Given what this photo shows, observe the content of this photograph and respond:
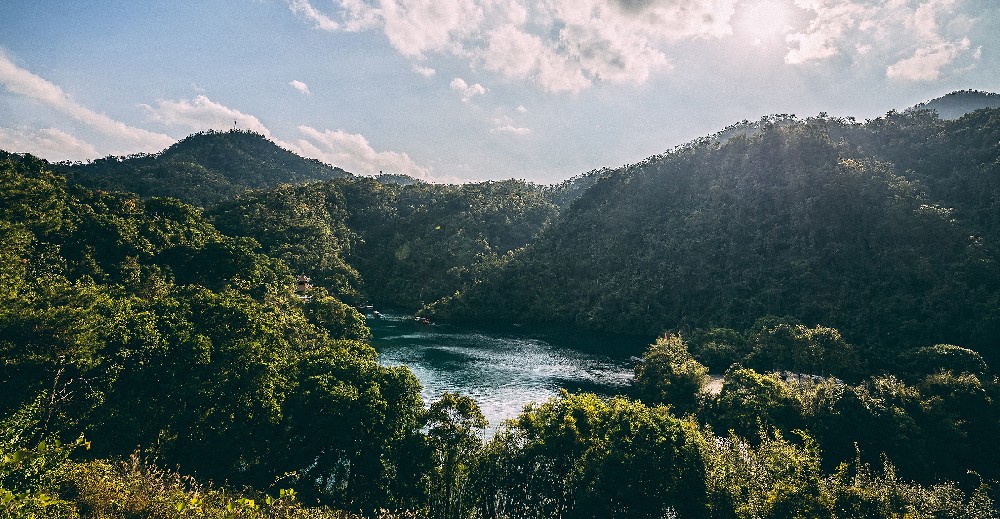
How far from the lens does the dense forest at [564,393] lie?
79.6 feet

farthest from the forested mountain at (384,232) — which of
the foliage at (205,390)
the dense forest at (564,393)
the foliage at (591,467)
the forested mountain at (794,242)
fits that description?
the foliage at (591,467)

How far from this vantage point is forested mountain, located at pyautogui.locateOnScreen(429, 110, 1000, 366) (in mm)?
83500

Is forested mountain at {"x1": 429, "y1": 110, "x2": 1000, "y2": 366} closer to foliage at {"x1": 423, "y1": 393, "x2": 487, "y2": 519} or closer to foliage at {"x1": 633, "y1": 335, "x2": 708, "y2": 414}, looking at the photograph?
foliage at {"x1": 633, "y1": 335, "x2": 708, "y2": 414}

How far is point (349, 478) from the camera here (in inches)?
1149

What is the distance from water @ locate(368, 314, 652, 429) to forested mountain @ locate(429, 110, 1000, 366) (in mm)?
16924

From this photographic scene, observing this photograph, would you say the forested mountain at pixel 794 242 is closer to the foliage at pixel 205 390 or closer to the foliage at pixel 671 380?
the foliage at pixel 671 380

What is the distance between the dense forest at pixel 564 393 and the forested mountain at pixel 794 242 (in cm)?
67

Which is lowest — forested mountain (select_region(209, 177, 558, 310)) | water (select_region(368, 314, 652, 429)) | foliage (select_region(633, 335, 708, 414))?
water (select_region(368, 314, 652, 429))

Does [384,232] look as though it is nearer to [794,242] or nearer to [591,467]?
[794,242]

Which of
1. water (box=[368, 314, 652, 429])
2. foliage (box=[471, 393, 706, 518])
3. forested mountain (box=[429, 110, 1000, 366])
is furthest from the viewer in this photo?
forested mountain (box=[429, 110, 1000, 366])

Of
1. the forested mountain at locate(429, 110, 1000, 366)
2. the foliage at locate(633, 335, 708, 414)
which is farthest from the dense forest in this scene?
the forested mountain at locate(429, 110, 1000, 366)

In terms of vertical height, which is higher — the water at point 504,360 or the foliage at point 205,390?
the foliage at point 205,390

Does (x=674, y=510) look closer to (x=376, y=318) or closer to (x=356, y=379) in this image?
(x=356, y=379)

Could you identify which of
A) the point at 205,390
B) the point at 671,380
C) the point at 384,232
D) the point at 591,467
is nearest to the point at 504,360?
the point at 671,380
